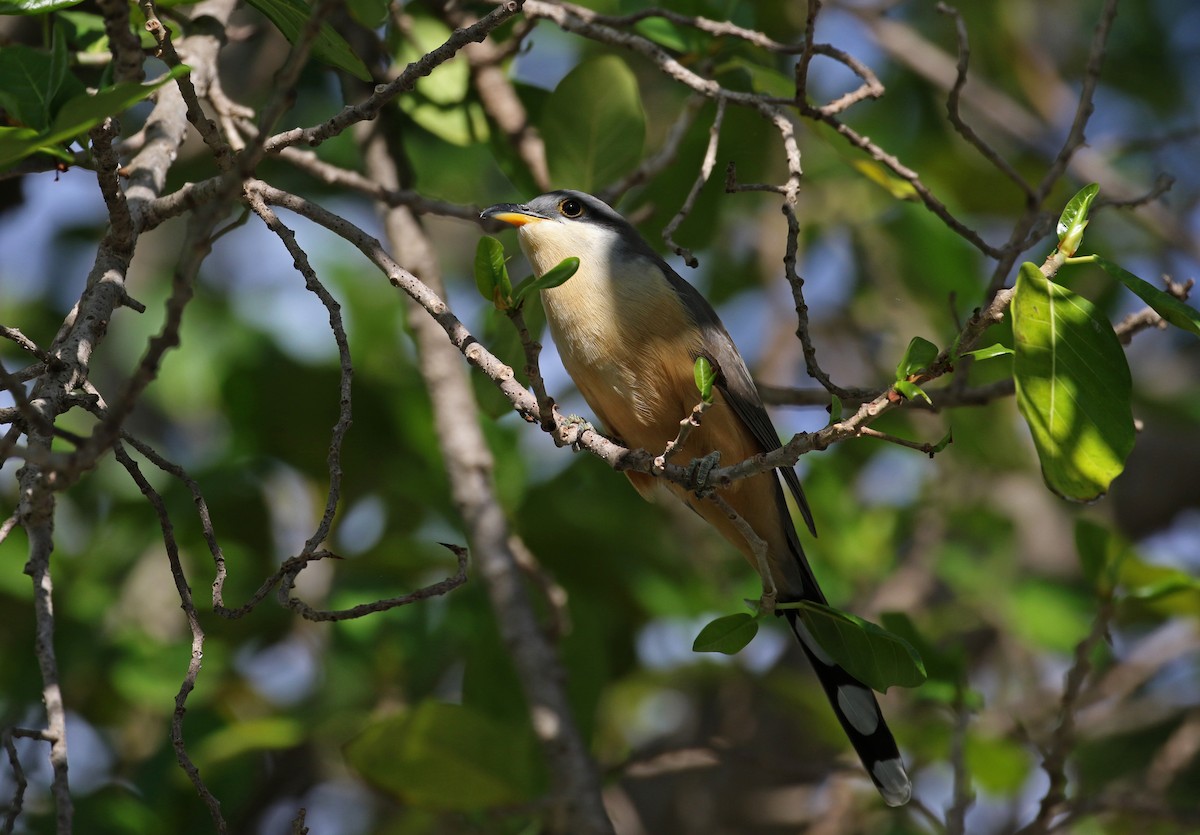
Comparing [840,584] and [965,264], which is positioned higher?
[965,264]

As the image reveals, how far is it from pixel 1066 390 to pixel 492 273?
1.38 meters

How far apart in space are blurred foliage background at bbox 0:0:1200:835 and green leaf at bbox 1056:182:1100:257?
1.37 metres

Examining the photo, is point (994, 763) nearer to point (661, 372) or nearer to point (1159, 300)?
point (661, 372)

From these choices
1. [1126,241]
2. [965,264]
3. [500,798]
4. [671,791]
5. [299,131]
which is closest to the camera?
[299,131]

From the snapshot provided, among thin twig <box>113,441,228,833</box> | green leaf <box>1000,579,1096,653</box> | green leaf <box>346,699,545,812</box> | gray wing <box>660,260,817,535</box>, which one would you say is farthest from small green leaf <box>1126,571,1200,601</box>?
thin twig <box>113,441,228,833</box>

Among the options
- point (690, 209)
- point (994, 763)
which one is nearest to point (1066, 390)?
point (690, 209)

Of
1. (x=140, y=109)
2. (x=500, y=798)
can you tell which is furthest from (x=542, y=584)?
(x=140, y=109)

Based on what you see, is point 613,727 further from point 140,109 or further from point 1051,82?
point 1051,82

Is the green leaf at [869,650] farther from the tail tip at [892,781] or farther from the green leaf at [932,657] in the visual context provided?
the tail tip at [892,781]

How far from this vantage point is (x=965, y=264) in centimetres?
519

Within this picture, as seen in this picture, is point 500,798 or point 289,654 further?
point 289,654

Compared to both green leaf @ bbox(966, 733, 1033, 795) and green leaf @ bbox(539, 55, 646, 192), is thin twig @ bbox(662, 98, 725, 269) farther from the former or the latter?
green leaf @ bbox(966, 733, 1033, 795)

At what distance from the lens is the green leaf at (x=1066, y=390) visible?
8.29 ft

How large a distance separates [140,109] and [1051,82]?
19.3ft
